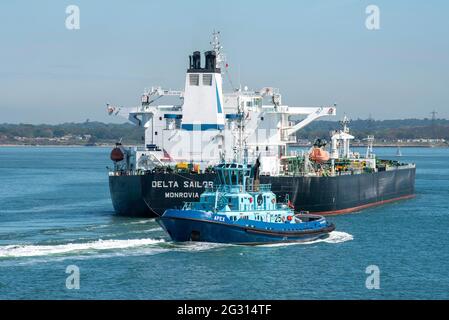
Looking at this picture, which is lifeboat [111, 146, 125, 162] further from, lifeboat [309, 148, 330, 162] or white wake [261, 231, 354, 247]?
white wake [261, 231, 354, 247]

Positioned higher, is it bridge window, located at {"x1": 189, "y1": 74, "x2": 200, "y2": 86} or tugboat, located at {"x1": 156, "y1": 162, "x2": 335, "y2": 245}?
bridge window, located at {"x1": 189, "y1": 74, "x2": 200, "y2": 86}

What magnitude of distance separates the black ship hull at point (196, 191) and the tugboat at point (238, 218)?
8036 mm

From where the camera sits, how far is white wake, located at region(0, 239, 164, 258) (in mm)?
47188

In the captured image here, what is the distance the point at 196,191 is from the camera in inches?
2488

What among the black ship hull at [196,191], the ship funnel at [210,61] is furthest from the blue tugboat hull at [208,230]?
the ship funnel at [210,61]

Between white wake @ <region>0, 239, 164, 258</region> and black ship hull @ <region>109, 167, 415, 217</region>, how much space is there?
1150 centimetres

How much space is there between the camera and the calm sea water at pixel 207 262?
4062 cm

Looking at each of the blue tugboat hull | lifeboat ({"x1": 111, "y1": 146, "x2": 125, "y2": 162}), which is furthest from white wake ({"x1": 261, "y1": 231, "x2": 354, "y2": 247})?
lifeboat ({"x1": 111, "y1": 146, "x2": 125, "y2": 162})

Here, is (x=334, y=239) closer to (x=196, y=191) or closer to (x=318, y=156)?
(x=196, y=191)

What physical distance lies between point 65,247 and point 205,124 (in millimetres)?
22143

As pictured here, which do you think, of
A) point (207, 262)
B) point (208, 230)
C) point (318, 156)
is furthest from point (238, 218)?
point (318, 156)

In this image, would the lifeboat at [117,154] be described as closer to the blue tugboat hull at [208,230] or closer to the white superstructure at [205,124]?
the white superstructure at [205,124]

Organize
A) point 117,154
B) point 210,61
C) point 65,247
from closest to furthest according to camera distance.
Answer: point 65,247
point 210,61
point 117,154
